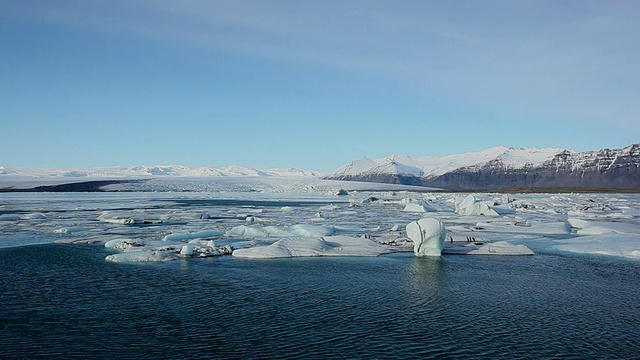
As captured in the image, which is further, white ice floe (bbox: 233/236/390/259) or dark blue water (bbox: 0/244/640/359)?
white ice floe (bbox: 233/236/390/259)

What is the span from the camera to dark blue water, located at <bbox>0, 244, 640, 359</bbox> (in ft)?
30.3

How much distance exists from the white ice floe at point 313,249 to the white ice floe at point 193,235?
4864 mm

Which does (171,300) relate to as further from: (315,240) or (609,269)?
(609,269)

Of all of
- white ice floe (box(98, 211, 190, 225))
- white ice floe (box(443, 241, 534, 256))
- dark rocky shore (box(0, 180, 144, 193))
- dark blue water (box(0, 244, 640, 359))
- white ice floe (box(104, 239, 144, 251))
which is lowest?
dark blue water (box(0, 244, 640, 359))

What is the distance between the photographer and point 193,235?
76.9ft

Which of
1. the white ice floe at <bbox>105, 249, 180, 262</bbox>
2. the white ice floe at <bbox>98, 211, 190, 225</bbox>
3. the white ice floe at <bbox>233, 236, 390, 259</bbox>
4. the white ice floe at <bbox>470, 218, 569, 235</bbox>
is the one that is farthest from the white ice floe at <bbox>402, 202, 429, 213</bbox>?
the white ice floe at <bbox>105, 249, 180, 262</bbox>

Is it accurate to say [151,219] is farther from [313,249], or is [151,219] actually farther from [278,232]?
[313,249]

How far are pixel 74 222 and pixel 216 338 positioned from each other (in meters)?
24.5

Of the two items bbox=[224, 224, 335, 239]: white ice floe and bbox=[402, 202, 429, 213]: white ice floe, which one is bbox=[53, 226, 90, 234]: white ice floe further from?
bbox=[402, 202, 429, 213]: white ice floe

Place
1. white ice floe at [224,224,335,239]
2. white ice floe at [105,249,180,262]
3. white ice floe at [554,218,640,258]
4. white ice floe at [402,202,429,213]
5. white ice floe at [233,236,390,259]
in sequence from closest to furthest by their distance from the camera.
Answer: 1. white ice floe at [105,249,180,262]
2. white ice floe at [233,236,390,259]
3. white ice floe at [554,218,640,258]
4. white ice floe at [224,224,335,239]
5. white ice floe at [402,202,429,213]

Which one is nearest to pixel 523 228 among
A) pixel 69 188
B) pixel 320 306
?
pixel 320 306

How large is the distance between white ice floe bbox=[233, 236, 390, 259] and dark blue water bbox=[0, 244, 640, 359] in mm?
998

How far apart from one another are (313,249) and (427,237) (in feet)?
13.9

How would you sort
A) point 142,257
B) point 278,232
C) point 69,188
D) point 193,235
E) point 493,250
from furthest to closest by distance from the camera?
point 69,188 < point 278,232 < point 193,235 < point 493,250 < point 142,257
